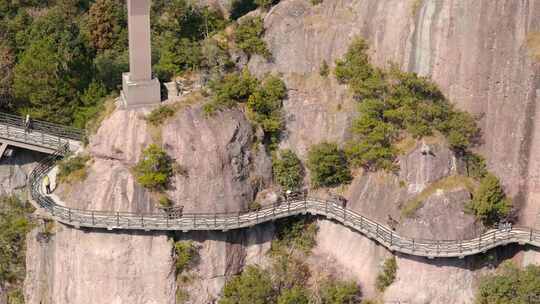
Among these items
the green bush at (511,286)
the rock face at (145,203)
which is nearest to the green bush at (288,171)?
the rock face at (145,203)

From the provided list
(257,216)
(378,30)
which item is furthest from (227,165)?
(378,30)

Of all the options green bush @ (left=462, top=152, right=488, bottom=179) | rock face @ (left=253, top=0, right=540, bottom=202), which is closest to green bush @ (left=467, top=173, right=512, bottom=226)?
green bush @ (left=462, top=152, right=488, bottom=179)

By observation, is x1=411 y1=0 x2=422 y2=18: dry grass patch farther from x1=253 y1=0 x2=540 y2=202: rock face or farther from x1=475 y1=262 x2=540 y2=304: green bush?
x1=475 y1=262 x2=540 y2=304: green bush

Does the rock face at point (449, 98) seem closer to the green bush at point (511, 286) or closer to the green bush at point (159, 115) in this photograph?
the green bush at point (511, 286)

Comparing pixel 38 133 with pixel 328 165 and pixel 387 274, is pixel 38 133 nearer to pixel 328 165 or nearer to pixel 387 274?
pixel 328 165

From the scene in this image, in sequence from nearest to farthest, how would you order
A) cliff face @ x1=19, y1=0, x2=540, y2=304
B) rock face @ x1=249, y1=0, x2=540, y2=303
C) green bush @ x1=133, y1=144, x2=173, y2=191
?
rock face @ x1=249, y1=0, x2=540, y2=303
cliff face @ x1=19, y1=0, x2=540, y2=304
green bush @ x1=133, y1=144, x2=173, y2=191
